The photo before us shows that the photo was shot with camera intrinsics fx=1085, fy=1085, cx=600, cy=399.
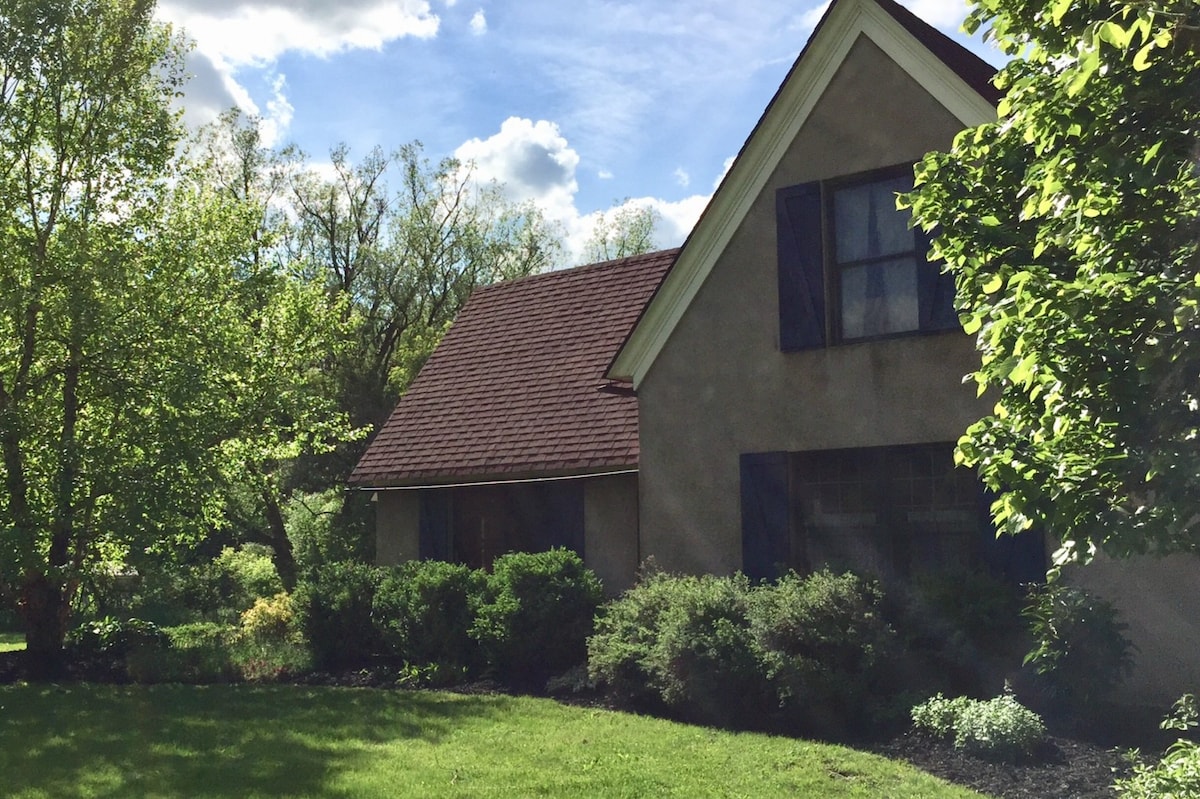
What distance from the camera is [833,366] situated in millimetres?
12523

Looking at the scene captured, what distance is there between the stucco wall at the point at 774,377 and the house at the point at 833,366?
0.08ft

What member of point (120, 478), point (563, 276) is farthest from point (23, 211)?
point (563, 276)

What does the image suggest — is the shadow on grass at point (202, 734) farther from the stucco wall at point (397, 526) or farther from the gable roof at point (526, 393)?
the stucco wall at point (397, 526)

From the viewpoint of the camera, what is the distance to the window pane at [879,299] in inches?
477

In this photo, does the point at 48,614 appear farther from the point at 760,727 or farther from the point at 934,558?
the point at 934,558

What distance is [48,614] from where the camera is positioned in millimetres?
15195

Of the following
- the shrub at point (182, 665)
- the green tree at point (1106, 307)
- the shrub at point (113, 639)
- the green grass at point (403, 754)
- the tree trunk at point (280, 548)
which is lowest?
the green grass at point (403, 754)

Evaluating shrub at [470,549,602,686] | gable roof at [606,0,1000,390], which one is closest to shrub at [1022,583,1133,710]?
gable roof at [606,0,1000,390]

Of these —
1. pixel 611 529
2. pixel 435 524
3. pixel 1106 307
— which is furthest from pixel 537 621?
pixel 1106 307

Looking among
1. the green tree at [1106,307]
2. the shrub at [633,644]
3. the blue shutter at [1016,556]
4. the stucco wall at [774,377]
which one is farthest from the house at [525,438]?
the green tree at [1106,307]

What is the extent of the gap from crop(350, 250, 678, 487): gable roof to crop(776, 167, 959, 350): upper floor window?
2986mm

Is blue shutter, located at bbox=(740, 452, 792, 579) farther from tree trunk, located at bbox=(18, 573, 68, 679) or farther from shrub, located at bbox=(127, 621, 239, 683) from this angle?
tree trunk, located at bbox=(18, 573, 68, 679)

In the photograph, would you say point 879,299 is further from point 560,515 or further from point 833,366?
point 560,515

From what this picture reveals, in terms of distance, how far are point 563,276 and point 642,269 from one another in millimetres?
1822
